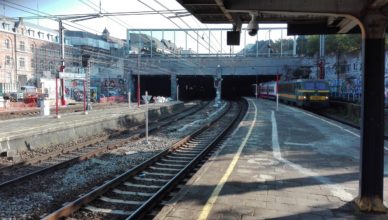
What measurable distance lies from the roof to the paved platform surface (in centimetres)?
320

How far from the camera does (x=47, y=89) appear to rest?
55469 millimetres

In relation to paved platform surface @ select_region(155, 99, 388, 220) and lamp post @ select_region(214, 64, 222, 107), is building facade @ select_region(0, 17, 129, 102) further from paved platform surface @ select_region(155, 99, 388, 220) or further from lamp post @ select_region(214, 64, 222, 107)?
paved platform surface @ select_region(155, 99, 388, 220)

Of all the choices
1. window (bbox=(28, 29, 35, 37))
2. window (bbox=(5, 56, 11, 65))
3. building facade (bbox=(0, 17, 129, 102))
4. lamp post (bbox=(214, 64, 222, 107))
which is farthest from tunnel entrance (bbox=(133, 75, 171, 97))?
lamp post (bbox=(214, 64, 222, 107))

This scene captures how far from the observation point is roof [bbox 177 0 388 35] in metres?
6.98

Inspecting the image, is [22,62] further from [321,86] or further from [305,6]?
[305,6]

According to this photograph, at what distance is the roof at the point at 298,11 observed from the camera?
275 inches

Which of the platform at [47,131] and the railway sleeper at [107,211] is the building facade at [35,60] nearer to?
the platform at [47,131]

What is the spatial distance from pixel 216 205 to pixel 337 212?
6.26ft

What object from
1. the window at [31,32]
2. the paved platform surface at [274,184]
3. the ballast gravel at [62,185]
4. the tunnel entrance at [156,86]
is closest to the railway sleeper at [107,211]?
the ballast gravel at [62,185]

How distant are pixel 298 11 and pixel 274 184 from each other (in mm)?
3425

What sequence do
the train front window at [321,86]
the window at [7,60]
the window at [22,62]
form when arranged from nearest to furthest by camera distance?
the train front window at [321,86], the window at [7,60], the window at [22,62]

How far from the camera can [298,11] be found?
7652mm

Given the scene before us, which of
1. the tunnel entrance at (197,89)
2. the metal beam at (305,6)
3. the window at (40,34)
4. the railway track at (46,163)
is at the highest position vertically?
the window at (40,34)

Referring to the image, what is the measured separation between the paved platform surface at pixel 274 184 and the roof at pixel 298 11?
126 inches
